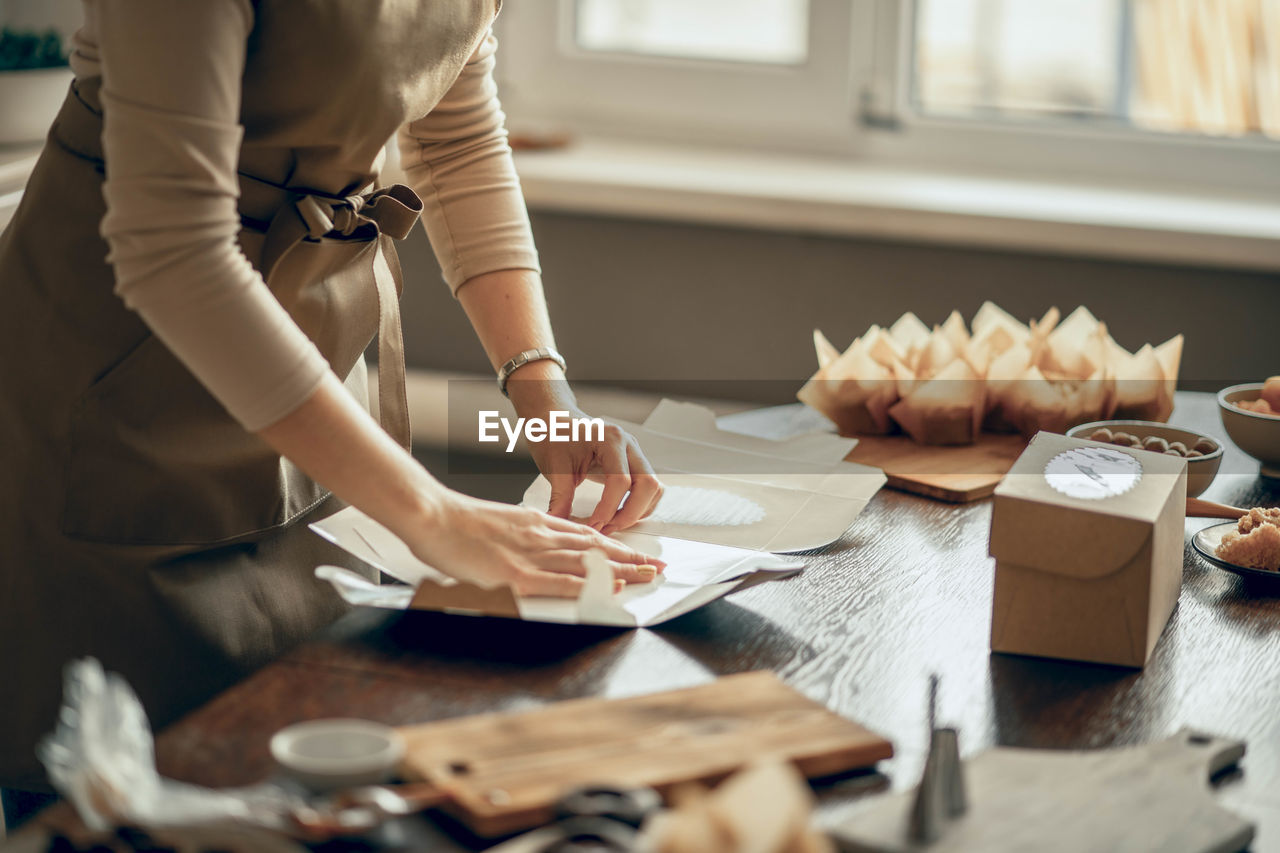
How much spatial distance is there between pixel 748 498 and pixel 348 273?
0.41 m

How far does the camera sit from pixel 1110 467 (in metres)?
0.96

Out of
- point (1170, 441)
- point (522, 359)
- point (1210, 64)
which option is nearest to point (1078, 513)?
point (1170, 441)

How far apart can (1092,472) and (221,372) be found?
1.98 feet

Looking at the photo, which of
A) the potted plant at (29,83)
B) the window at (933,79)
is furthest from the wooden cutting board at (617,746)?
the window at (933,79)

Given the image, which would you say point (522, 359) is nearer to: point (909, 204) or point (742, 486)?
point (742, 486)

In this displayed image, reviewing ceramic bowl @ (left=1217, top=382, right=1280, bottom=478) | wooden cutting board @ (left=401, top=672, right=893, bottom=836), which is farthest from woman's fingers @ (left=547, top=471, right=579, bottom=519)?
ceramic bowl @ (left=1217, top=382, right=1280, bottom=478)

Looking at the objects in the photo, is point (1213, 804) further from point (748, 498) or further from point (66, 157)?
point (66, 157)

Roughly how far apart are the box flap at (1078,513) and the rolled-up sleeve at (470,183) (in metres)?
0.56

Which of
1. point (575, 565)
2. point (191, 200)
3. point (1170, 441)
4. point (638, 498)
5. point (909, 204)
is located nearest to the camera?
point (191, 200)

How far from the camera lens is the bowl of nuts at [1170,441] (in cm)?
122

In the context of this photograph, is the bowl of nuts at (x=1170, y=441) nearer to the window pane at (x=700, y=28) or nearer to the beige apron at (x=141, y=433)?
the beige apron at (x=141, y=433)

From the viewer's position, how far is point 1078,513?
0.89 m

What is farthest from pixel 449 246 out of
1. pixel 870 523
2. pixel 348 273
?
pixel 870 523

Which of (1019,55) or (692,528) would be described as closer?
(692,528)
